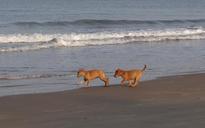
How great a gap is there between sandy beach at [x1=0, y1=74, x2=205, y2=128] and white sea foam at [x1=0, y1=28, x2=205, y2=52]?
9.24m

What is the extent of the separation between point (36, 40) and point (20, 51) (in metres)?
4.69

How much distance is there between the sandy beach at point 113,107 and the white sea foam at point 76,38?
924cm

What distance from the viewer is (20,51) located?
20516 millimetres

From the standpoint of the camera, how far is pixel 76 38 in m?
26.0

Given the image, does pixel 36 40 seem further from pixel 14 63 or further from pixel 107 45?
pixel 14 63

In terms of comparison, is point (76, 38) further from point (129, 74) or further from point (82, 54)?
point (129, 74)

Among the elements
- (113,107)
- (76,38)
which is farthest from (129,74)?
(76,38)

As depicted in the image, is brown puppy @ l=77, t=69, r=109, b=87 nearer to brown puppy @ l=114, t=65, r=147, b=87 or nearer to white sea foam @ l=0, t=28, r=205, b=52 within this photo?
brown puppy @ l=114, t=65, r=147, b=87

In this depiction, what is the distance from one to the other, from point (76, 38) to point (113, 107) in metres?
15.9

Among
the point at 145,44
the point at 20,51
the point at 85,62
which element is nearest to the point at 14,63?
the point at 85,62

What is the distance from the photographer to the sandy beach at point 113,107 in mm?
8789

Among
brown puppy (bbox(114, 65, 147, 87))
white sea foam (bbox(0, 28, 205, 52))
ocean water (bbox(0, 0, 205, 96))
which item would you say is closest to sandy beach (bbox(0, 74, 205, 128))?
brown puppy (bbox(114, 65, 147, 87))

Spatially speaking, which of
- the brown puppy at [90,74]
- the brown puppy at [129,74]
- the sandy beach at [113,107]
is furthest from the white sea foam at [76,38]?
the sandy beach at [113,107]

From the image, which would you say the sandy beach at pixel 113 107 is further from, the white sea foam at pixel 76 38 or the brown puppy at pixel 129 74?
the white sea foam at pixel 76 38
